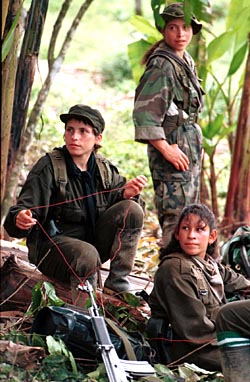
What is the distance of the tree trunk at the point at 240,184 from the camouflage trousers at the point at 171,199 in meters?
2.71

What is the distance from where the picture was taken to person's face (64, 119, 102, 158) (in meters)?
5.38

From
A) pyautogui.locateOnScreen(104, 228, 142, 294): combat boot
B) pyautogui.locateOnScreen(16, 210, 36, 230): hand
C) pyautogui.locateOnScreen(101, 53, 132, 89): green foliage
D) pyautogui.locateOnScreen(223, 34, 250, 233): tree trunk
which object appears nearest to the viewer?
pyautogui.locateOnScreen(16, 210, 36, 230): hand

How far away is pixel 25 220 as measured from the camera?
4.88 metres

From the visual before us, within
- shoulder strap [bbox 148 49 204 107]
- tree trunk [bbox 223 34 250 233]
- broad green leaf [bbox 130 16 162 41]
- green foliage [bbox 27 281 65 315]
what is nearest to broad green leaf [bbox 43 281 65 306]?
green foliage [bbox 27 281 65 315]

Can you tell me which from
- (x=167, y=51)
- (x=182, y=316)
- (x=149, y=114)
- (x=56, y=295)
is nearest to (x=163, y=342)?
(x=182, y=316)

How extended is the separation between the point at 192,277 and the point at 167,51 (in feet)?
5.57

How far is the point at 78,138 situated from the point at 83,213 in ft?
1.54

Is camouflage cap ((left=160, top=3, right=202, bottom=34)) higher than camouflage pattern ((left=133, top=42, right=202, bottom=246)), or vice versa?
camouflage cap ((left=160, top=3, right=202, bottom=34))

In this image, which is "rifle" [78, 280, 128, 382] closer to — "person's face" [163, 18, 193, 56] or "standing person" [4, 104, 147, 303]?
"standing person" [4, 104, 147, 303]

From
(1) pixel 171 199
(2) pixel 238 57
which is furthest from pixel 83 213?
(2) pixel 238 57

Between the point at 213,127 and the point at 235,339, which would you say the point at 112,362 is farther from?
the point at 213,127

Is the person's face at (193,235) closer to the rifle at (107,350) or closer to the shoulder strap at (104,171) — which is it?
the shoulder strap at (104,171)

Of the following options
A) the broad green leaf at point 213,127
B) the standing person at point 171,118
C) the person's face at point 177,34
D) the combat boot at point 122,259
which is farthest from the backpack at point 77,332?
the broad green leaf at point 213,127

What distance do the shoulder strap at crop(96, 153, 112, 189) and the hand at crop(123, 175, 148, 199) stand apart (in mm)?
118
